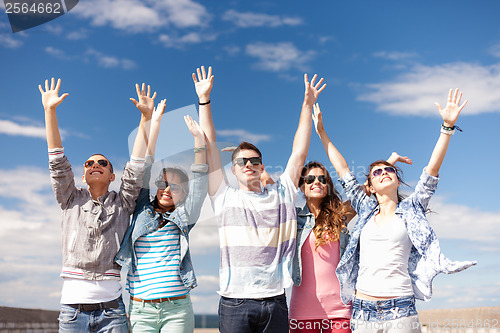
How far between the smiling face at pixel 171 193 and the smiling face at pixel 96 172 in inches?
32.8

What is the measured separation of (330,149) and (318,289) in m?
1.98

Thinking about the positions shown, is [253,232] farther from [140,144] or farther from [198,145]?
[140,144]

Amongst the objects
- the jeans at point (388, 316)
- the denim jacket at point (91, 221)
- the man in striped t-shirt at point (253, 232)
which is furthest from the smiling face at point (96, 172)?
the jeans at point (388, 316)

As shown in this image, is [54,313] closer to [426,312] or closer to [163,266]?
[163,266]

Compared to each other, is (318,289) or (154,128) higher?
(154,128)

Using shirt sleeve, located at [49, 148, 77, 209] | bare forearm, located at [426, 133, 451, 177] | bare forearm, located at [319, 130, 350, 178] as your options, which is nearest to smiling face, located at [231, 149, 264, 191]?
bare forearm, located at [319, 130, 350, 178]

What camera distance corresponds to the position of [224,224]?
5.63m

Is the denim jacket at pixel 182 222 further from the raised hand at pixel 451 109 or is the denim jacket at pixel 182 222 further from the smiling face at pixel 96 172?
the raised hand at pixel 451 109

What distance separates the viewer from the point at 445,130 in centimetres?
589

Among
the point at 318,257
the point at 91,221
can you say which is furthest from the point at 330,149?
the point at 91,221

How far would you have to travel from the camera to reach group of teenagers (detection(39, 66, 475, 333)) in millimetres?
5438

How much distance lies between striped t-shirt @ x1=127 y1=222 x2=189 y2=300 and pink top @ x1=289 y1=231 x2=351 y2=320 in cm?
144

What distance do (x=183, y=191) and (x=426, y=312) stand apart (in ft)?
28.7

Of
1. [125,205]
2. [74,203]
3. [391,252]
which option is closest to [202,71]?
[125,205]
